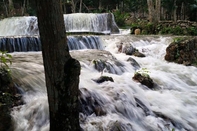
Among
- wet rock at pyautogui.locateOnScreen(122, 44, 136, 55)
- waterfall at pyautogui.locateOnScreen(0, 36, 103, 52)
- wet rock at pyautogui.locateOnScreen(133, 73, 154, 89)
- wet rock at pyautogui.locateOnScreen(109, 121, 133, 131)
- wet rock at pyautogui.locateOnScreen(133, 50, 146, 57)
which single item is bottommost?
wet rock at pyautogui.locateOnScreen(109, 121, 133, 131)

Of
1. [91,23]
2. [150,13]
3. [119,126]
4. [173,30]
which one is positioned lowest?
[119,126]

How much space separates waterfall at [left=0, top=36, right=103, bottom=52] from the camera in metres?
9.61

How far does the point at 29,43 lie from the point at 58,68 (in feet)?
25.2

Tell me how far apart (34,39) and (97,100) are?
21.9ft

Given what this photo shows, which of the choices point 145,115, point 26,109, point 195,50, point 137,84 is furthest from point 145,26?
point 26,109

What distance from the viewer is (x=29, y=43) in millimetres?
10094

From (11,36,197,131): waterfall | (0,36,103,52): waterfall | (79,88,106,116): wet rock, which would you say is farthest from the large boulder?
(79,88,106,116): wet rock

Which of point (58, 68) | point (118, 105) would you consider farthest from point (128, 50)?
point (58, 68)

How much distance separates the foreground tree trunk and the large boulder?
6.96m

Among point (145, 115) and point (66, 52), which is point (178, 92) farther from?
point (66, 52)

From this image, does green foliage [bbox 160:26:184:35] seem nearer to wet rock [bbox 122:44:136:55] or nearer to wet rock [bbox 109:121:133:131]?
wet rock [bbox 122:44:136:55]

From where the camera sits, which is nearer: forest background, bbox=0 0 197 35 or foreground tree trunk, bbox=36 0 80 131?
foreground tree trunk, bbox=36 0 80 131

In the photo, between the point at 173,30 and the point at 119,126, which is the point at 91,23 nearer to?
the point at 173,30

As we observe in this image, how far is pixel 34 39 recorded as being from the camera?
1024 cm
